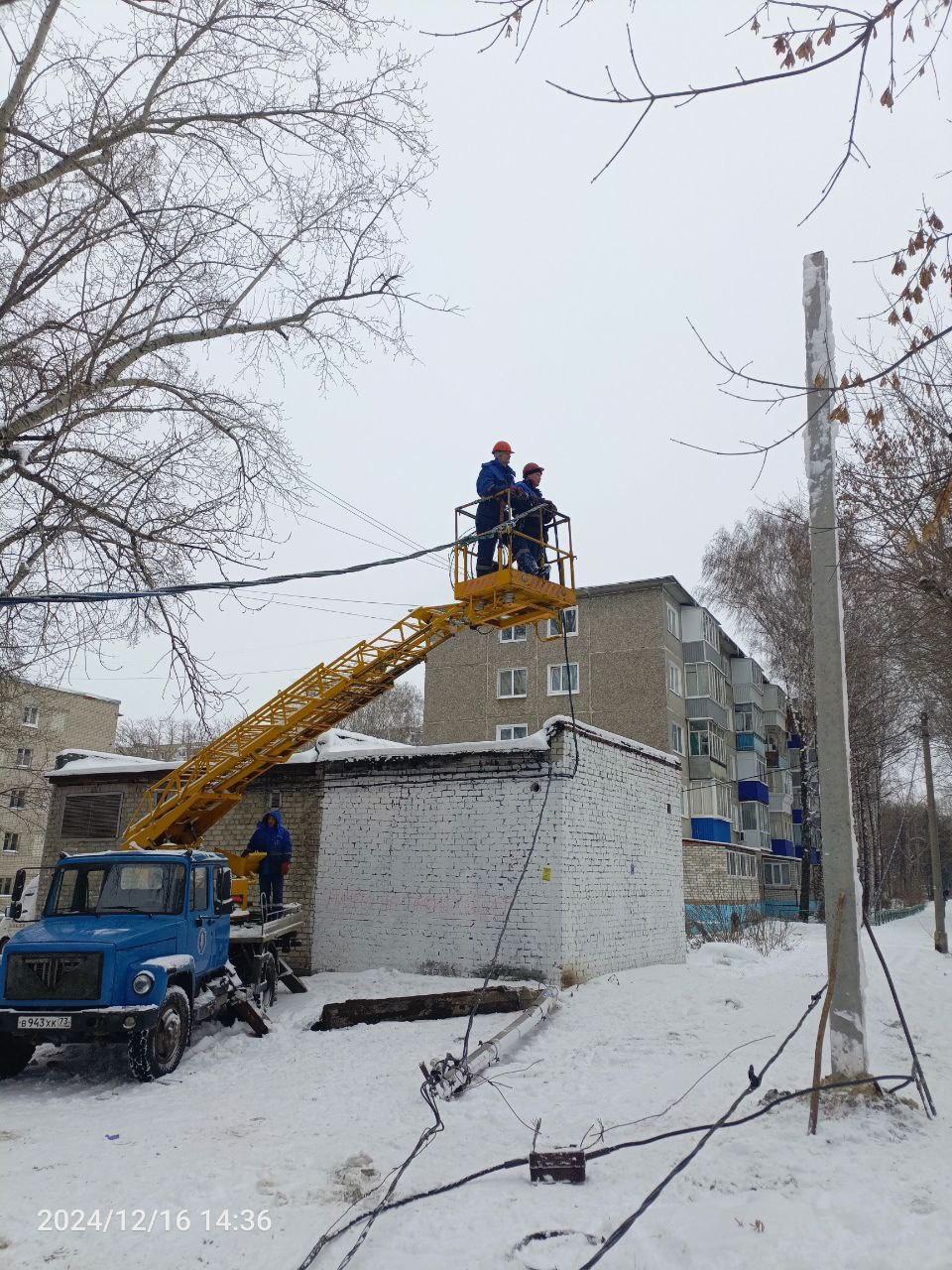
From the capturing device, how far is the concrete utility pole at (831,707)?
620 centimetres

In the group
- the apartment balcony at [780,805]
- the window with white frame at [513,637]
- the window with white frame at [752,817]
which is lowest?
the window with white frame at [752,817]

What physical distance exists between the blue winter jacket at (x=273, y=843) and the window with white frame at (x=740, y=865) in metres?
24.8

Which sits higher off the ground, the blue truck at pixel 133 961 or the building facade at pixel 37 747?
the building facade at pixel 37 747

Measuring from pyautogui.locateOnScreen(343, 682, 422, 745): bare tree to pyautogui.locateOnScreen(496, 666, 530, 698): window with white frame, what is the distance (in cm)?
1646

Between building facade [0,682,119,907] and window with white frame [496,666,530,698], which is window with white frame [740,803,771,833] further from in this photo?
building facade [0,682,119,907]

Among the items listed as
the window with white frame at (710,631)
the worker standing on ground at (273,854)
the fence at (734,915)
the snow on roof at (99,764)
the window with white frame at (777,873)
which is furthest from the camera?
the window with white frame at (777,873)

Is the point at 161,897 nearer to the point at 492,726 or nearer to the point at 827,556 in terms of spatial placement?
the point at 827,556

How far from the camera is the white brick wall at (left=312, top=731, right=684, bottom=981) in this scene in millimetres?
11648

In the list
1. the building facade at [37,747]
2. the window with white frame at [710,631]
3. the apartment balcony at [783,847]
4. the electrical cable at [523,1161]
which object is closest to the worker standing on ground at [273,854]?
the electrical cable at [523,1161]

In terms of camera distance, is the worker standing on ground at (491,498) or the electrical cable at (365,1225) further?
the worker standing on ground at (491,498)

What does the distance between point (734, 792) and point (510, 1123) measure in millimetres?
34311

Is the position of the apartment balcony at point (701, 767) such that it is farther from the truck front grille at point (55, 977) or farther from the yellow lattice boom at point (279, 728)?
the truck front grille at point (55, 977)

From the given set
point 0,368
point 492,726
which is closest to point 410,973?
point 0,368

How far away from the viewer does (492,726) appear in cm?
3475
